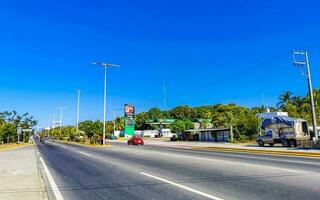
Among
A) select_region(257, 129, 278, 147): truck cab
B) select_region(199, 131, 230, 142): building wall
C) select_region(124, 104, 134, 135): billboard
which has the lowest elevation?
select_region(257, 129, 278, 147): truck cab

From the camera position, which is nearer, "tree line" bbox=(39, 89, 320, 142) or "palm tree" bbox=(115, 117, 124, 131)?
"tree line" bbox=(39, 89, 320, 142)

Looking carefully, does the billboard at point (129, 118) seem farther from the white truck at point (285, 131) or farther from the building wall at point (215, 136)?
the white truck at point (285, 131)

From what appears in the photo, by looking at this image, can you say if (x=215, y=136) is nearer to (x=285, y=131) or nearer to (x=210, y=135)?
(x=210, y=135)

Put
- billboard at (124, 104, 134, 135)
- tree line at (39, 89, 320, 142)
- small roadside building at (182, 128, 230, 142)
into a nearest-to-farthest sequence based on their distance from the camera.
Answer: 1. tree line at (39, 89, 320, 142)
2. small roadside building at (182, 128, 230, 142)
3. billboard at (124, 104, 134, 135)

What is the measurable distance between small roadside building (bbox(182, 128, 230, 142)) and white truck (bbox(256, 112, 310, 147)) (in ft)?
70.8

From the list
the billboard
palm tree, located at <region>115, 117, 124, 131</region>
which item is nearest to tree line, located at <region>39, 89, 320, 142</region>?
palm tree, located at <region>115, 117, 124, 131</region>

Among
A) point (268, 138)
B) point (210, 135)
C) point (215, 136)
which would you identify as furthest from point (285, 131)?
point (210, 135)

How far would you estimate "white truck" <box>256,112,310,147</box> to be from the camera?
40719 mm

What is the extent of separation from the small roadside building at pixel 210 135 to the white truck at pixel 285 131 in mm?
21592

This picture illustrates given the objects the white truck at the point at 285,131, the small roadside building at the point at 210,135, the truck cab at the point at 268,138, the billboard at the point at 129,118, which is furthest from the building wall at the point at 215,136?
the billboard at the point at 129,118

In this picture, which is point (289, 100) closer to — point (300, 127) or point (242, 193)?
point (300, 127)

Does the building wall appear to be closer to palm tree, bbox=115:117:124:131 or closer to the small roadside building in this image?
the small roadside building

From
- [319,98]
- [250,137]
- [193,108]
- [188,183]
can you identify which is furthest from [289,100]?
[188,183]

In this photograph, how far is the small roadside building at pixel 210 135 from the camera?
70.3 m
